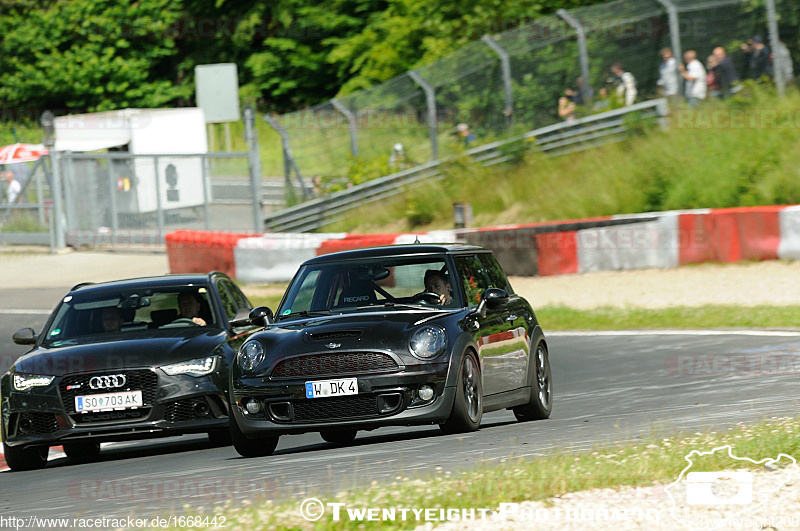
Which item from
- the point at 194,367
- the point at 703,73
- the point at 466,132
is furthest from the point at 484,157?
the point at 194,367

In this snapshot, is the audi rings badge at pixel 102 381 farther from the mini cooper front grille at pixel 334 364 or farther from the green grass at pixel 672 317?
the green grass at pixel 672 317

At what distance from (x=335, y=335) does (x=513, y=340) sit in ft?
5.61

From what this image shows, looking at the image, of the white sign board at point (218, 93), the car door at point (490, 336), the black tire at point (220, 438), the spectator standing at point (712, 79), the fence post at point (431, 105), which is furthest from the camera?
the white sign board at point (218, 93)

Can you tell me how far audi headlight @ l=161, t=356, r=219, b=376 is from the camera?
10883mm

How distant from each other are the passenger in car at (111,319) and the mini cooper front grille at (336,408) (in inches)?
118

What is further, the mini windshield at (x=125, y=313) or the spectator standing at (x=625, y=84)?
the spectator standing at (x=625, y=84)

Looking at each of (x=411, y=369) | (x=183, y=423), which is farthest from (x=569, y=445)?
(x=183, y=423)

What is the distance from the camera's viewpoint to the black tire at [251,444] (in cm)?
995

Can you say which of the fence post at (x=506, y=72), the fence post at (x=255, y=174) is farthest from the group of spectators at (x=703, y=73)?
the fence post at (x=255, y=174)

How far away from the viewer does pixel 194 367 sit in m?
11.0

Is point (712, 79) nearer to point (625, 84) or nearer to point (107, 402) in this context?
point (625, 84)

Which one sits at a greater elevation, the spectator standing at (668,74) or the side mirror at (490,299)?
the spectator standing at (668,74)

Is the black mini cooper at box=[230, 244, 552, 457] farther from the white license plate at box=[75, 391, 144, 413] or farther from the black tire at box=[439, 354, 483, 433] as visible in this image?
the white license plate at box=[75, 391, 144, 413]

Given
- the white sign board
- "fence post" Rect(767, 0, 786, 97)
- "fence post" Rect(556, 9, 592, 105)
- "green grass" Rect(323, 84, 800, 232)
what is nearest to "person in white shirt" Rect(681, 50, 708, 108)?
"green grass" Rect(323, 84, 800, 232)
